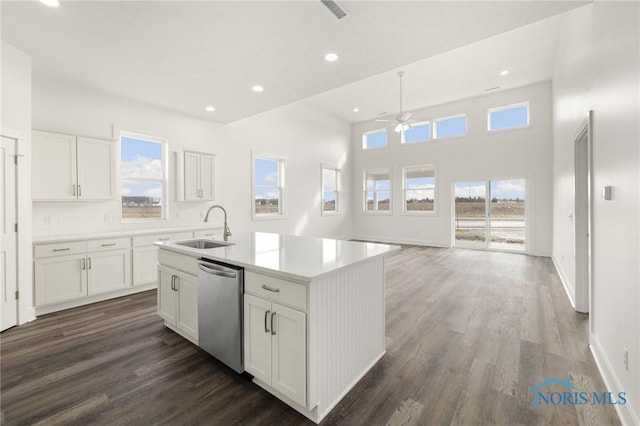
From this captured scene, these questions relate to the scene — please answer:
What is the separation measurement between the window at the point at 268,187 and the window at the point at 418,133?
12.9ft

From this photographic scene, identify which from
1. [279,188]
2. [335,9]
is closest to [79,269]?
[335,9]

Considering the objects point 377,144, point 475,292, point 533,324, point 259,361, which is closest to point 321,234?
point 377,144

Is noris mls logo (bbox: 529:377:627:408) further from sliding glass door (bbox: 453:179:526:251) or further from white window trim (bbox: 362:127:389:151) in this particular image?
white window trim (bbox: 362:127:389:151)

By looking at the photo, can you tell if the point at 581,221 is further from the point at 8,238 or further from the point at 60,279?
the point at 8,238

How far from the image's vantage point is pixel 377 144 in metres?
9.17

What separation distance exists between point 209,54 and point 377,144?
6871 mm

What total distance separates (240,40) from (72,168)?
2.84 meters

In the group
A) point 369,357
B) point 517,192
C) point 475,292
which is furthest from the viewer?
point 517,192

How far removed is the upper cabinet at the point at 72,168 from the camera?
3.43 m

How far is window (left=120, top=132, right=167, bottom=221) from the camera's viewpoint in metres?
4.51

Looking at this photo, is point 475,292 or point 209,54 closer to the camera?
point 209,54

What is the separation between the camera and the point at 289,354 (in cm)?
168

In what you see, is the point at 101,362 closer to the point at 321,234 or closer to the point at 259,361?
the point at 259,361

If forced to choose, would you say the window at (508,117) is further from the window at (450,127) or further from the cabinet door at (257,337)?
the cabinet door at (257,337)
